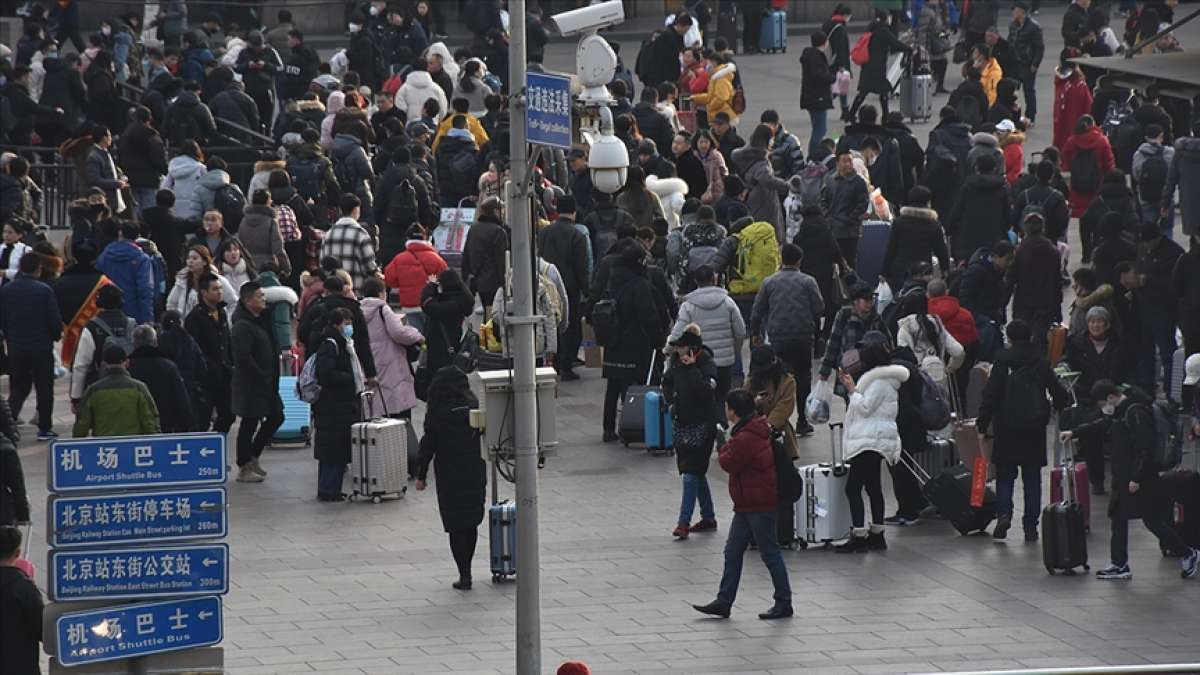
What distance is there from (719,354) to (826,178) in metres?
4.36

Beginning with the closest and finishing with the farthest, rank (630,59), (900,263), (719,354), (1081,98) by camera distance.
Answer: (719,354)
(900,263)
(1081,98)
(630,59)

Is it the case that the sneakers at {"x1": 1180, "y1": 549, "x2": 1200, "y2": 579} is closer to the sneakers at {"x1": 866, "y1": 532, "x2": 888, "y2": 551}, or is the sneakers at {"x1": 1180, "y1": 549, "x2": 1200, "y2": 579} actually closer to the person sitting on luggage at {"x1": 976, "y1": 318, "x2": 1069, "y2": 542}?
the person sitting on luggage at {"x1": 976, "y1": 318, "x2": 1069, "y2": 542}

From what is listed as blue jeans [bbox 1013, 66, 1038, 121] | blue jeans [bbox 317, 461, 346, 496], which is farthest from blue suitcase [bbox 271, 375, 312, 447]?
blue jeans [bbox 1013, 66, 1038, 121]

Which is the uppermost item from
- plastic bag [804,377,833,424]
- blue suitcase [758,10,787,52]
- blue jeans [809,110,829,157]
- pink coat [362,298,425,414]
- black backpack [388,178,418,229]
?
blue suitcase [758,10,787,52]

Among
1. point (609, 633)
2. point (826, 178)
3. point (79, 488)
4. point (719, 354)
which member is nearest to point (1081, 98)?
point (826, 178)

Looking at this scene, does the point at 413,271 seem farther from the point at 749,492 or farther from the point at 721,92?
the point at 721,92

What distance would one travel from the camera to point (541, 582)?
16.0 m

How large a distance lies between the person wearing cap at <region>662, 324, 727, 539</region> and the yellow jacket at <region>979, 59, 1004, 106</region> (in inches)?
595

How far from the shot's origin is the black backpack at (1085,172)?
83.6ft

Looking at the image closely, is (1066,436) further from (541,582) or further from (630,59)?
(630,59)

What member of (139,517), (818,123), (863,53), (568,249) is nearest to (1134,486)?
(568,249)

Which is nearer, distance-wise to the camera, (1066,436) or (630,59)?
(1066,436)

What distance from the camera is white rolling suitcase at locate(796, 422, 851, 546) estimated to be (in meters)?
16.7

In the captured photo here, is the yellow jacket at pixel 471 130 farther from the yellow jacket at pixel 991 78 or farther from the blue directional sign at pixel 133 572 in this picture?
the blue directional sign at pixel 133 572
